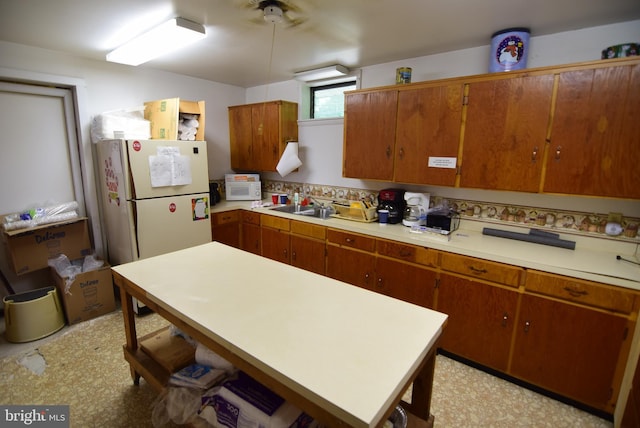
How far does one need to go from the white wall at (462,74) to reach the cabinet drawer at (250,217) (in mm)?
724

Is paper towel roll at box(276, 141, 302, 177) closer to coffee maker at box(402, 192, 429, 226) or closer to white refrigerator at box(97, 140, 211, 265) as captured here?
white refrigerator at box(97, 140, 211, 265)


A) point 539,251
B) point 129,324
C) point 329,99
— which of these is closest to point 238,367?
point 129,324

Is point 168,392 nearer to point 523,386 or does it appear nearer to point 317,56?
point 523,386

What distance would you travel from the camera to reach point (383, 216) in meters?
2.78

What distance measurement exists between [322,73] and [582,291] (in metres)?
2.87

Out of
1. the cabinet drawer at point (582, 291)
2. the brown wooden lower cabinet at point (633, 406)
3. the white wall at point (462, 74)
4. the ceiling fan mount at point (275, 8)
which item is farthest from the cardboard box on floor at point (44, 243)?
the brown wooden lower cabinet at point (633, 406)

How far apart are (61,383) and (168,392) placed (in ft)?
3.61

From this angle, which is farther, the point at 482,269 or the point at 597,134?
the point at 482,269

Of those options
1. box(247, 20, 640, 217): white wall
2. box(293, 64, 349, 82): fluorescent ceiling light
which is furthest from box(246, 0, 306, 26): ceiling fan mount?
box(247, 20, 640, 217): white wall

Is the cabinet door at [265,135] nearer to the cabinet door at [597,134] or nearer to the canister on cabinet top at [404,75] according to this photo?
the canister on cabinet top at [404,75]

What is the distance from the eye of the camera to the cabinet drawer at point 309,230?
115 inches

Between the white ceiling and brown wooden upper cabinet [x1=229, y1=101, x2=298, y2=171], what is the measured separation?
75 cm

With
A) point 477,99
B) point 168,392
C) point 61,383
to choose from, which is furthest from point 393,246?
point 61,383

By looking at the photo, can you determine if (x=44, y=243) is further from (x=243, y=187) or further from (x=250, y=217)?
(x=243, y=187)
